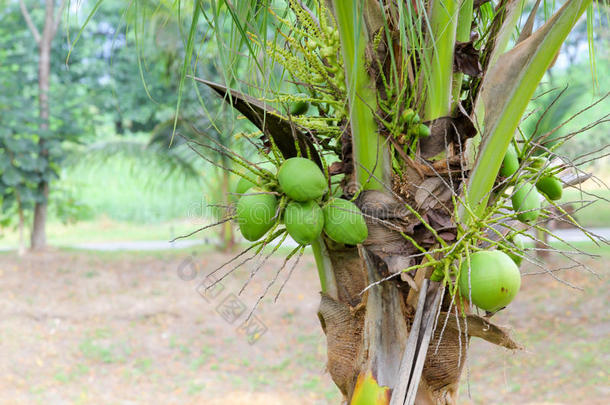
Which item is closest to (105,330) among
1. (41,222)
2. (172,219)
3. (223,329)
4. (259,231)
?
(223,329)

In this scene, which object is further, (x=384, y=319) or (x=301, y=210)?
(x=384, y=319)

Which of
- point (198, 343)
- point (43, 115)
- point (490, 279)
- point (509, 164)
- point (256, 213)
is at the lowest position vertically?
point (198, 343)

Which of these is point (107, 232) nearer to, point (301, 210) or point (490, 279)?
point (301, 210)

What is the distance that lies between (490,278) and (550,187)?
1.36 ft

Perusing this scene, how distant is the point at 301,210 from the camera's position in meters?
1.07

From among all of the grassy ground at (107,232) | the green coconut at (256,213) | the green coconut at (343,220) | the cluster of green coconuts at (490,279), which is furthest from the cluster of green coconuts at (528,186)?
the grassy ground at (107,232)

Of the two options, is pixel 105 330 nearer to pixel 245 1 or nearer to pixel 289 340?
pixel 289 340

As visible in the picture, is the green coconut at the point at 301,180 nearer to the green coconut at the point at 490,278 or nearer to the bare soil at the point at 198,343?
the green coconut at the point at 490,278

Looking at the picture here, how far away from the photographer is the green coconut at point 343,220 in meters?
1.10

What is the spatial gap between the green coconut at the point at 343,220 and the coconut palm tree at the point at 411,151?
0.03m

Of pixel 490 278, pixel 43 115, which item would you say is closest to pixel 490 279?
pixel 490 278

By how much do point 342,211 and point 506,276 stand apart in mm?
324

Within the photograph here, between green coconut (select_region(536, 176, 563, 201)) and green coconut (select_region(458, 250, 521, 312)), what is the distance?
13.5 inches

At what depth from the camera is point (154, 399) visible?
4570 millimetres
